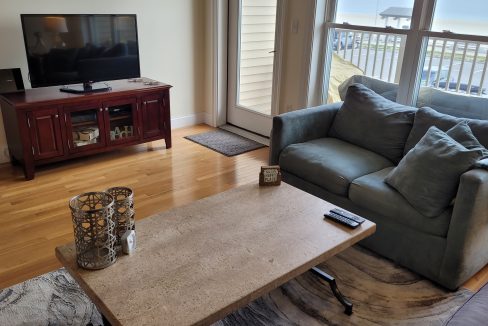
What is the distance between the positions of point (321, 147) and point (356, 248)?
2.45 ft

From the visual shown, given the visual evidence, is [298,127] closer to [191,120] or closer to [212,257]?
[212,257]

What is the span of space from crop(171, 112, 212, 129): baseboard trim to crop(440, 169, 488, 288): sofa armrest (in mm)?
3382

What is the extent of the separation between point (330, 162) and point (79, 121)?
2211mm

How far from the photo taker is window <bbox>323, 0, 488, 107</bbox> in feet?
9.77

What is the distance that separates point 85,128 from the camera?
3711 mm

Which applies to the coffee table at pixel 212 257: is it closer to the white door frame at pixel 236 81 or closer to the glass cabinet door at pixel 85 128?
the glass cabinet door at pixel 85 128

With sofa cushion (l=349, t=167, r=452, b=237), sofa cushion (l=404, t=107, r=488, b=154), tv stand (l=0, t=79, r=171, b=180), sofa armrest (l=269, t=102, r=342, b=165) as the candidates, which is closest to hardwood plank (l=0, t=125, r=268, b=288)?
tv stand (l=0, t=79, r=171, b=180)

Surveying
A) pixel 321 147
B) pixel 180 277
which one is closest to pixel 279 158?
pixel 321 147

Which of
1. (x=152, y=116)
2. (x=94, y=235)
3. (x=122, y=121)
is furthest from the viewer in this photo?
(x=152, y=116)

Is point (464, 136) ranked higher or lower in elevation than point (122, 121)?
higher

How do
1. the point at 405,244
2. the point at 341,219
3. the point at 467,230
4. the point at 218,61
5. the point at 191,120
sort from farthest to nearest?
the point at 191,120, the point at 218,61, the point at 405,244, the point at 467,230, the point at 341,219

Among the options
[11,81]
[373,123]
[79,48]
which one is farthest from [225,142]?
[11,81]

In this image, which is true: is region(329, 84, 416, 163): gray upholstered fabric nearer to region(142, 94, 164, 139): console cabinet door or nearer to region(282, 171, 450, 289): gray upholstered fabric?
region(282, 171, 450, 289): gray upholstered fabric

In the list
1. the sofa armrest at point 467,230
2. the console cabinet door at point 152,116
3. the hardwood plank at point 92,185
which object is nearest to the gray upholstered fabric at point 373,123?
the sofa armrest at point 467,230
